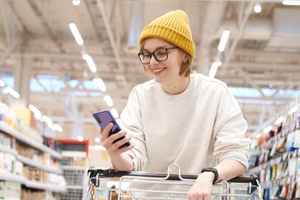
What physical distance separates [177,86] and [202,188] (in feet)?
1.94

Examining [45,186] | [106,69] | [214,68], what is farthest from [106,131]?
[106,69]

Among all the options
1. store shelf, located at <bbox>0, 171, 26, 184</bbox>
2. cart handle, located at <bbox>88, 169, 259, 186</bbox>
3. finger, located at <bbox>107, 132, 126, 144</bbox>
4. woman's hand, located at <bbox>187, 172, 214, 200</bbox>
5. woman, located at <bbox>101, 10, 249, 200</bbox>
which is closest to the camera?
woman's hand, located at <bbox>187, 172, 214, 200</bbox>

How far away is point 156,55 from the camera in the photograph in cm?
206

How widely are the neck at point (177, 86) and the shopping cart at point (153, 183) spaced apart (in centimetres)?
40

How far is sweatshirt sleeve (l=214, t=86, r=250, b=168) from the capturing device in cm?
211

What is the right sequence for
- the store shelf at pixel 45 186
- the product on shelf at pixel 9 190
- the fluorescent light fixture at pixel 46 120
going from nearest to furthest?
the product on shelf at pixel 9 190, the store shelf at pixel 45 186, the fluorescent light fixture at pixel 46 120

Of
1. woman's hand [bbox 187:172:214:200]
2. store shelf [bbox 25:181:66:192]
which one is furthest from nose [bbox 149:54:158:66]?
store shelf [bbox 25:181:66:192]

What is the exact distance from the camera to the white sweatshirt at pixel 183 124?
7.42ft

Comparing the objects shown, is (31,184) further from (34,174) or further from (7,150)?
(7,150)

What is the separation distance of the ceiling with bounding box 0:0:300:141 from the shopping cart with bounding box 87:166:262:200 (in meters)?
8.32

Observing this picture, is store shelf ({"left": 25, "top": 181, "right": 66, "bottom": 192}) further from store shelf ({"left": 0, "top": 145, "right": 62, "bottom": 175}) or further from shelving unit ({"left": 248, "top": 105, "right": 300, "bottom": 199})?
shelving unit ({"left": 248, "top": 105, "right": 300, "bottom": 199})

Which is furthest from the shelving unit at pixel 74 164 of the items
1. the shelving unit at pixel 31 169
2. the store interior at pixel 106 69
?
the shelving unit at pixel 31 169

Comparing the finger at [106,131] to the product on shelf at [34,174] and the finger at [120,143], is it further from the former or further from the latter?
the product on shelf at [34,174]

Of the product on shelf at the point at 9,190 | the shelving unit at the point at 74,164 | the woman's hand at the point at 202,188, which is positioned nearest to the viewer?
the woman's hand at the point at 202,188
